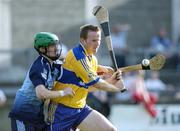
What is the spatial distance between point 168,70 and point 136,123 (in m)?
2.54

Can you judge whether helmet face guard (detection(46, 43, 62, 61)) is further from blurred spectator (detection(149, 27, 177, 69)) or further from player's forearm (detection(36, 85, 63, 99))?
blurred spectator (detection(149, 27, 177, 69))

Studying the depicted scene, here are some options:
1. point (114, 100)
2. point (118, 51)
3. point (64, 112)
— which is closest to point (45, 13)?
point (118, 51)

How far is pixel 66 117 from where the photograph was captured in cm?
980

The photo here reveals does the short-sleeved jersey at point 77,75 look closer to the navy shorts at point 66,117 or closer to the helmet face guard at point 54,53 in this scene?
the navy shorts at point 66,117

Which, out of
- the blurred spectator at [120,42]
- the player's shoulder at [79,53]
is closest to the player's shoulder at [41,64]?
the player's shoulder at [79,53]

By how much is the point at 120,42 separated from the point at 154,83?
1.92m

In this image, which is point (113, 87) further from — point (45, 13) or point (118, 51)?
point (45, 13)

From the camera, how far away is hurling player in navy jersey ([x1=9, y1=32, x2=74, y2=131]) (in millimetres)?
9312

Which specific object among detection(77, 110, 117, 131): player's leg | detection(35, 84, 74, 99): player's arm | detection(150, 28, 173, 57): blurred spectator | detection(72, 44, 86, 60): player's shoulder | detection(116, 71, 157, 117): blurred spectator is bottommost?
detection(116, 71, 157, 117): blurred spectator

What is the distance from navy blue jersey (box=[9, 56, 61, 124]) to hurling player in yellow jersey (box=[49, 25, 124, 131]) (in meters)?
0.16

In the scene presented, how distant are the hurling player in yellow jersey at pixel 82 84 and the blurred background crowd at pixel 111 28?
24.1ft

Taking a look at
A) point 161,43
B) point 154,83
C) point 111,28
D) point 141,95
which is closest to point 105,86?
point 141,95

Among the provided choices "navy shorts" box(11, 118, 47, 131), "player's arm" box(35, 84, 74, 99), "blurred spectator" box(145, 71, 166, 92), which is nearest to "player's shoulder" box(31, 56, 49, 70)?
"player's arm" box(35, 84, 74, 99)

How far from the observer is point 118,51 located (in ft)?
58.4
